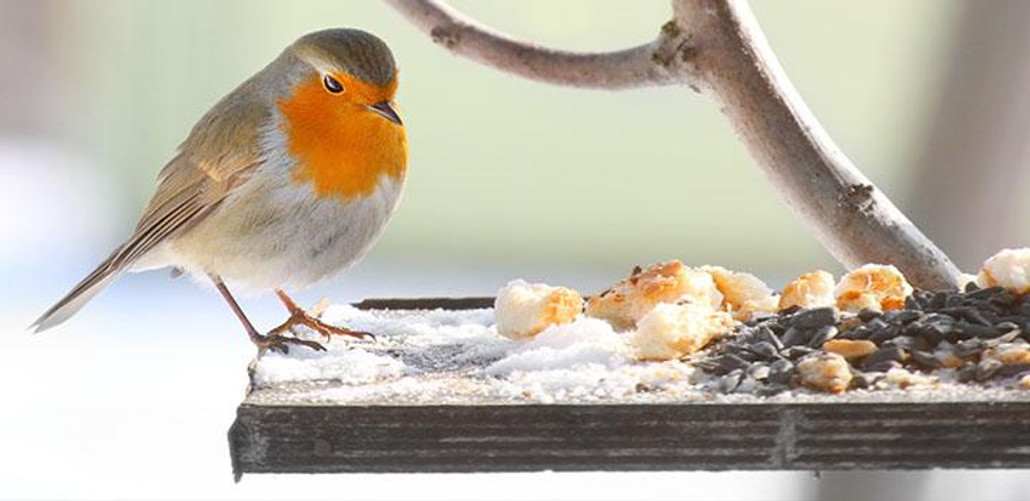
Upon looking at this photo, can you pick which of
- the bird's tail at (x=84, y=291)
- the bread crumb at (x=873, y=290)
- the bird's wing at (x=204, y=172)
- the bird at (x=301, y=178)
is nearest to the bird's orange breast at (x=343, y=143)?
the bird at (x=301, y=178)

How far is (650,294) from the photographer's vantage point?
3.29 meters

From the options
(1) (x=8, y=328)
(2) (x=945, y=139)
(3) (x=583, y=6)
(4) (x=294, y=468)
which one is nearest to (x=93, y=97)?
(1) (x=8, y=328)

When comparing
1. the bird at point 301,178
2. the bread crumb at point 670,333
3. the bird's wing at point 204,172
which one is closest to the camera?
the bread crumb at point 670,333

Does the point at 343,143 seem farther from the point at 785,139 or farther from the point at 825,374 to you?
the point at 825,374

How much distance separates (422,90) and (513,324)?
282 inches

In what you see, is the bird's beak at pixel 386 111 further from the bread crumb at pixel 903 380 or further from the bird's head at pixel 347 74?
the bread crumb at pixel 903 380

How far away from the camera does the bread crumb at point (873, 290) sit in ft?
10.4

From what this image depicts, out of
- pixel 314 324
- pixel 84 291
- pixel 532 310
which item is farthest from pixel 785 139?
pixel 84 291

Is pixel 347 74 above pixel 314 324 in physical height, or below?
above

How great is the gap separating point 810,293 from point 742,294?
0.58 ft

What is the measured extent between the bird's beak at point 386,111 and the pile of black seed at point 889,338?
92 centimetres

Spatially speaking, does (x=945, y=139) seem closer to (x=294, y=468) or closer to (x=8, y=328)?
(x=294, y=468)

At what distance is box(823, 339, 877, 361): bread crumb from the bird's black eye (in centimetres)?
135

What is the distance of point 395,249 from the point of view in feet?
36.0
